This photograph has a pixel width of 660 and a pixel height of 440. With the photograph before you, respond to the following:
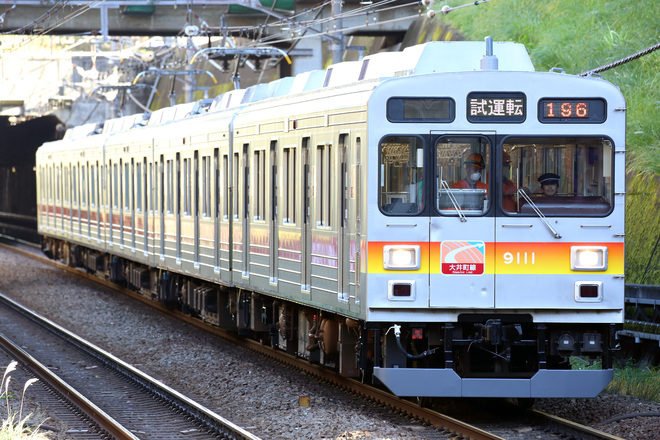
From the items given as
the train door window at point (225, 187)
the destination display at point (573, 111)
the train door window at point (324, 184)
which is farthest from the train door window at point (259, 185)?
the destination display at point (573, 111)

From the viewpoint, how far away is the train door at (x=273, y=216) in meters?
12.5

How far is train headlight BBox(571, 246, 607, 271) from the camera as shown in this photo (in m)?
9.24

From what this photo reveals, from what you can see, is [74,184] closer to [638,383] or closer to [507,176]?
[638,383]

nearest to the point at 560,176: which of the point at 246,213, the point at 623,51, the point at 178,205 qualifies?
the point at 246,213

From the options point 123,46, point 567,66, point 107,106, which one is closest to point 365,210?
point 567,66

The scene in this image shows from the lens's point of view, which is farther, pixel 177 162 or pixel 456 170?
pixel 177 162

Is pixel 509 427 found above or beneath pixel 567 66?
beneath

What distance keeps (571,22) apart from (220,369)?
11.0m

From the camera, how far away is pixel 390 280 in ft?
30.1

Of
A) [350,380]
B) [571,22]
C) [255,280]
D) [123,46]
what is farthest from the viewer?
[123,46]

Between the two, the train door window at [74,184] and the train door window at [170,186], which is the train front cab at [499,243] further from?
the train door window at [74,184]

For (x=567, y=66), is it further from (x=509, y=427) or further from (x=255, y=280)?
(x=509, y=427)

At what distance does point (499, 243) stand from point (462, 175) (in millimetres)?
633

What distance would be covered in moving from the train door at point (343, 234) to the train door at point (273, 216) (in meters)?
2.36
